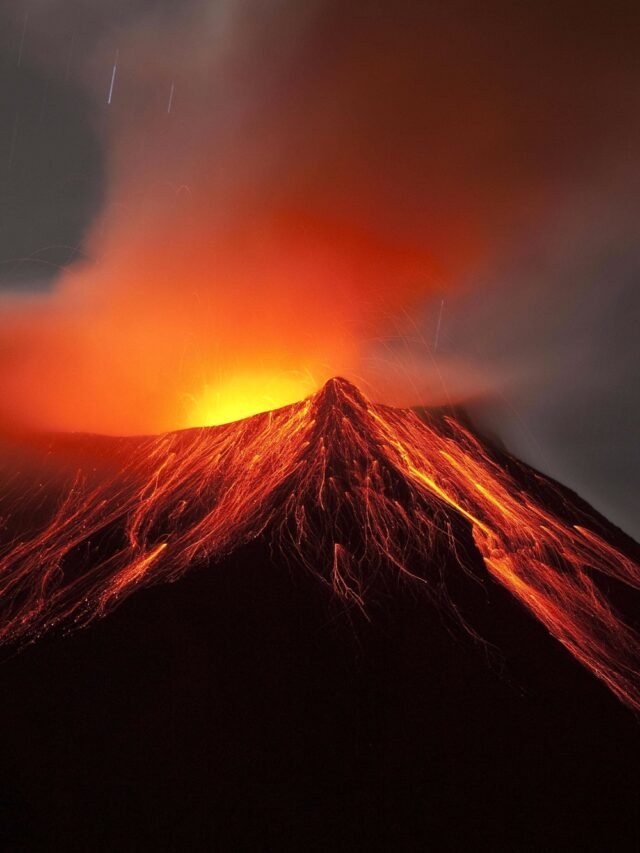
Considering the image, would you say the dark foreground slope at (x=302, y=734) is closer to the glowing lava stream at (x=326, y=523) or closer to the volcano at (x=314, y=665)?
the volcano at (x=314, y=665)

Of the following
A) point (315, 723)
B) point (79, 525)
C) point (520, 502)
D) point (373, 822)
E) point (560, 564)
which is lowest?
point (373, 822)

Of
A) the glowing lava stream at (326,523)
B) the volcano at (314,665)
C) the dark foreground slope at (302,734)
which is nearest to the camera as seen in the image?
the dark foreground slope at (302,734)

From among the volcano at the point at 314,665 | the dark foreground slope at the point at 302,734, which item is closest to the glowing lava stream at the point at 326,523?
the volcano at the point at 314,665

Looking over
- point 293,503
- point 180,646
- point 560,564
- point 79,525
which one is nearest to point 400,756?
point 180,646

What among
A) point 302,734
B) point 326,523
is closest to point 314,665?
point 302,734

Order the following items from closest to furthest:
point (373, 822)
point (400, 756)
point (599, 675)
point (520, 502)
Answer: point (373, 822) → point (400, 756) → point (599, 675) → point (520, 502)

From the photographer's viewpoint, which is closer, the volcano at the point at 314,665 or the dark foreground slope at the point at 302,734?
the dark foreground slope at the point at 302,734

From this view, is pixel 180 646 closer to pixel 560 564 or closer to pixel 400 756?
pixel 400 756

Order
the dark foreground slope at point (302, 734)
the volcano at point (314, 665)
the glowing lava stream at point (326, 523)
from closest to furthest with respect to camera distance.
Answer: the dark foreground slope at point (302, 734), the volcano at point (314, 665), the glowing lava stream at point (326, 523)
